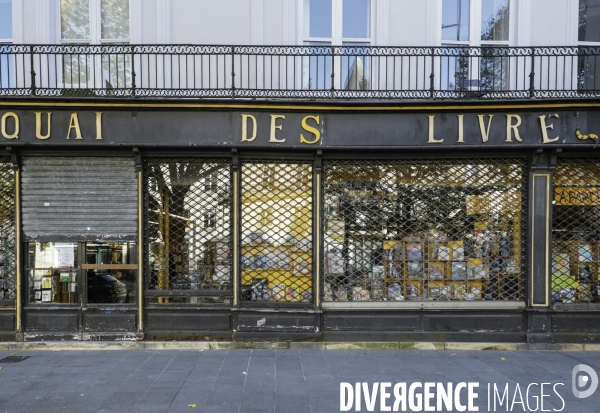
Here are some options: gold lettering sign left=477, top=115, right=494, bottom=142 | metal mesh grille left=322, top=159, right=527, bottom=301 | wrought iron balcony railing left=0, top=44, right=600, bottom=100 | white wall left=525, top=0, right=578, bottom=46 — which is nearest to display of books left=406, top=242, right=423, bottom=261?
metal mesh grille left=322, top=159, right=527, bottom=301

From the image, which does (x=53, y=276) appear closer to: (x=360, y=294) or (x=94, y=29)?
→ (x=94, y=29)

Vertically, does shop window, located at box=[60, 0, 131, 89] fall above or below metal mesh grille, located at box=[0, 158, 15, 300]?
above

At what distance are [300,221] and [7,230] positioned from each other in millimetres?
5174

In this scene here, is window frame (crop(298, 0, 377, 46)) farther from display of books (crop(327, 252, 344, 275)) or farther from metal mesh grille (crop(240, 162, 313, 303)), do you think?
display of books (crop(327, 252, 344, 275))

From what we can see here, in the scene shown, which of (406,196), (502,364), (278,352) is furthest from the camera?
(406,196)

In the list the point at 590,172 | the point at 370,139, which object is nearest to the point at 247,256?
the point at 370,139

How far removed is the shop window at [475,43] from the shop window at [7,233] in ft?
25.9

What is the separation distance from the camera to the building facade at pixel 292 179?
8117mm

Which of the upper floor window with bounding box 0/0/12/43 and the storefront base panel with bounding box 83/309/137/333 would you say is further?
the upper floor window with bounding box 0/0/12/43

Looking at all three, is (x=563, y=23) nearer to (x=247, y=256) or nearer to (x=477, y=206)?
(x=477, y=206)

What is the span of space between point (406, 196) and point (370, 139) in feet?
4.04

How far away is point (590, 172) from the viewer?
849 cm

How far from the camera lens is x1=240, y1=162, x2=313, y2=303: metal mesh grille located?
842 centimetres

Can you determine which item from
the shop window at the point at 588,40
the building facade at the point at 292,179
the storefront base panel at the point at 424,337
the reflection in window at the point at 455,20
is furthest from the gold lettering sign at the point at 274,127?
the shop window at the point at 588,40
